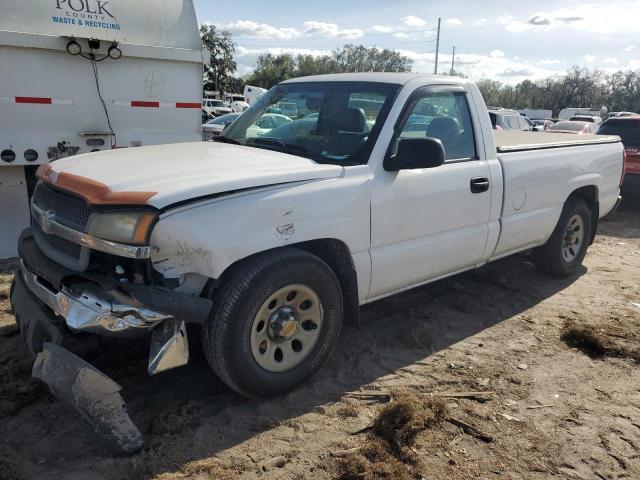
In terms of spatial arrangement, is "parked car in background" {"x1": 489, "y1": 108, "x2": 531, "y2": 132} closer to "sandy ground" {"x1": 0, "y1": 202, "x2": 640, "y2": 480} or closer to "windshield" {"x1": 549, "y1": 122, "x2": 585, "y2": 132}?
"windshield" {"x1": 549, "y1": 122, "x2": 585, "y2": 132}

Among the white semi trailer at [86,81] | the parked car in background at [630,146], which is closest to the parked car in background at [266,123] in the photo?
the white semi trailer at [86,81]

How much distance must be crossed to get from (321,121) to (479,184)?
4.25ft

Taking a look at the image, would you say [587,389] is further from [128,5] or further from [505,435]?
[128,5]

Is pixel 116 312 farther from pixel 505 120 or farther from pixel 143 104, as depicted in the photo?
pixel 505 120

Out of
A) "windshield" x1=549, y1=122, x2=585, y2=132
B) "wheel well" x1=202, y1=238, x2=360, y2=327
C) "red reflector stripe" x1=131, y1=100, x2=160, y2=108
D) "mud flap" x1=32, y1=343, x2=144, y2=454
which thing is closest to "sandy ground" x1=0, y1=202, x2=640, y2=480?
"mud flap" x1=32, y1=343, x2=144, y2=454

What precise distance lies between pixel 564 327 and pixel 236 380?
296 cm

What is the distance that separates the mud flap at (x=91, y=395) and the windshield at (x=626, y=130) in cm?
979

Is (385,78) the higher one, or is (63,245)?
(385,78)

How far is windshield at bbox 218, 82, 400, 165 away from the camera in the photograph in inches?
144

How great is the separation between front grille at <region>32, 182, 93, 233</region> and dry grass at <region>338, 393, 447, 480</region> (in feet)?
6.00

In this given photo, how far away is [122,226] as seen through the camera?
2750 mm

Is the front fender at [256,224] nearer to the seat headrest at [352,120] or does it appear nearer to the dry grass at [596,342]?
the seat headrest at [352,120]

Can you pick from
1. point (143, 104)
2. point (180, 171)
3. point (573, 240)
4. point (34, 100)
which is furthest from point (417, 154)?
point (34, 100)

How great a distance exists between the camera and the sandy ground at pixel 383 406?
110 inches
